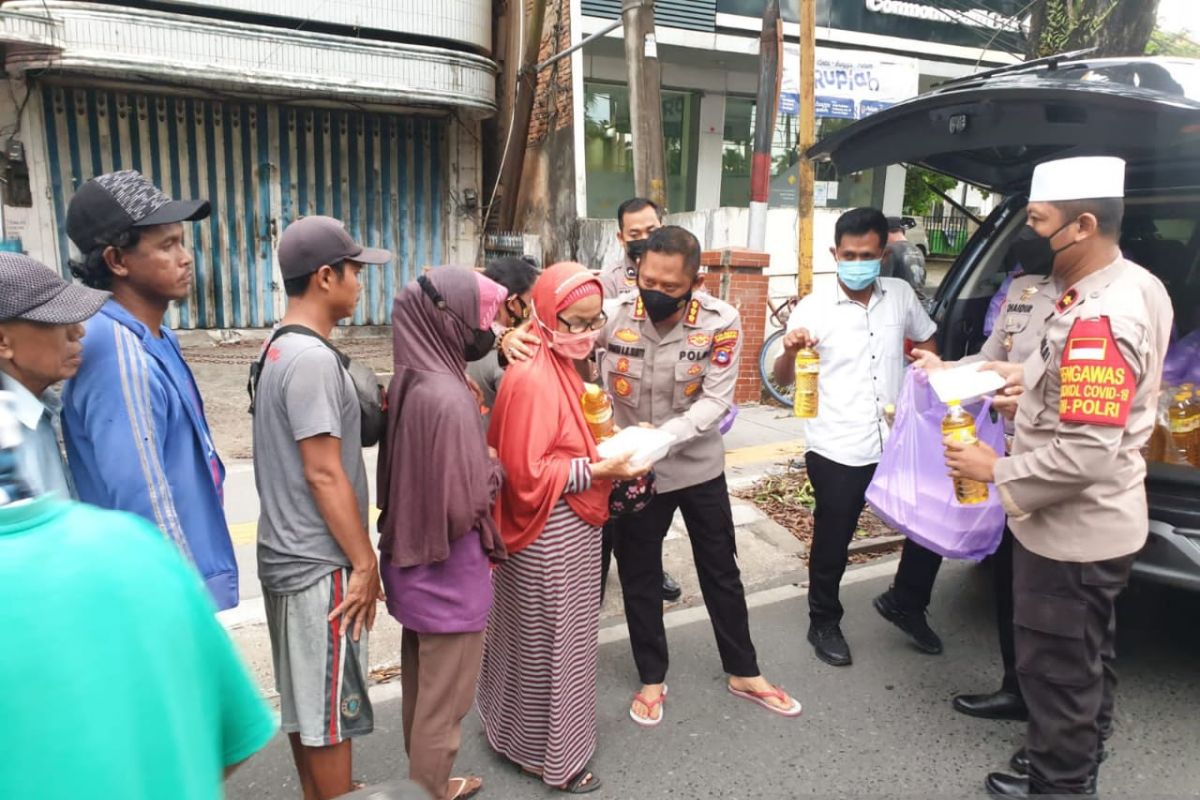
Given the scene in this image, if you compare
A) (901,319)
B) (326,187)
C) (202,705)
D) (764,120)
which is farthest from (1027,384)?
(326,187)

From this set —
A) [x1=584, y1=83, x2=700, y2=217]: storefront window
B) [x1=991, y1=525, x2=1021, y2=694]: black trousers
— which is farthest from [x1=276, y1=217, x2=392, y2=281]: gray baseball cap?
[x1=584, y1=83, x2=700, y2=217]: storefront window

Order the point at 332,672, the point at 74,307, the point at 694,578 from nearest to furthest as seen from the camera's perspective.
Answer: the point at 74,307 < the point at 332,672 < the point at 694,578

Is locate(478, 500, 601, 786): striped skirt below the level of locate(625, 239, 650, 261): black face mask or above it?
below

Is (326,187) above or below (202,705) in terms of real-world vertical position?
above

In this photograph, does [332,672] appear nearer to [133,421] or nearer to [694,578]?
[133,421]

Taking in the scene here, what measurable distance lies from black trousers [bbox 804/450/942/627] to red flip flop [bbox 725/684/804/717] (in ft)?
1.64

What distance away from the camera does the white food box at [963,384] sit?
2.45 m

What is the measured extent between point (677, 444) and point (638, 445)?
13.5 inches

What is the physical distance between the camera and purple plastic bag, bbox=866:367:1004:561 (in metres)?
2.90

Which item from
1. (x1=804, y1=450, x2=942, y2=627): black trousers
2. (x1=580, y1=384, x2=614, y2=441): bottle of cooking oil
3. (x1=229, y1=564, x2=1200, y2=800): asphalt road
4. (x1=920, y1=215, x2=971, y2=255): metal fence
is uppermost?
(x1=920, y1=215, x2=971, y2=255): metal fence

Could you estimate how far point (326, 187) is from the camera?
968 cm

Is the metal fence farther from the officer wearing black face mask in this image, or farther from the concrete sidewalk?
the officer wearing black face mask

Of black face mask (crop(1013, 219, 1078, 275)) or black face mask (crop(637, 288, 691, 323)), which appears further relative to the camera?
black face mask (crop(1013, 219, 1078, 275))

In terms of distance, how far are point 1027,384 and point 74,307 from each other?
2.51 metres
